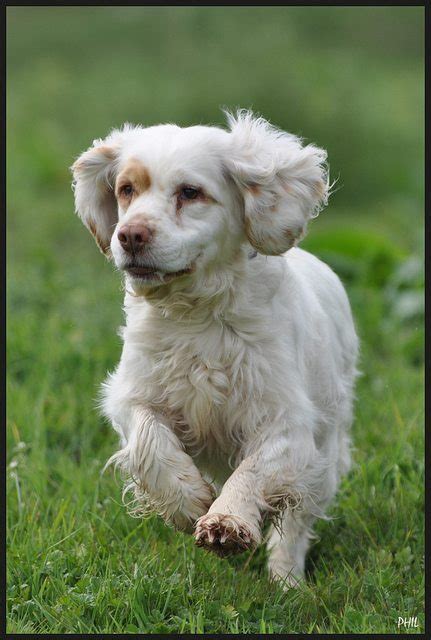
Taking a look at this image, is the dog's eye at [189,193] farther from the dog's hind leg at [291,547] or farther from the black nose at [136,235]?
the dog's hind leg at [291,547]

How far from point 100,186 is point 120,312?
9.23 feet

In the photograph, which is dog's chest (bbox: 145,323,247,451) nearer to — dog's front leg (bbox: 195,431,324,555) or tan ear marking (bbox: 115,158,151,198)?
dog's front leg (bbox: 195,431,324,555)

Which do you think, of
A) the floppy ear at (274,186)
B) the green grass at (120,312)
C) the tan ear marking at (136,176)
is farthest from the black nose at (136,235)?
the green grass at (120,312)

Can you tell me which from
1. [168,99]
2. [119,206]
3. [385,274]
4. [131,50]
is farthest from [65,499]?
[131,50]

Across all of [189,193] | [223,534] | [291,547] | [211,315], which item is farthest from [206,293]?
[291,547]

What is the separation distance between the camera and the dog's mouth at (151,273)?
12.9 ft

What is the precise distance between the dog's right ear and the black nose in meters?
0.57

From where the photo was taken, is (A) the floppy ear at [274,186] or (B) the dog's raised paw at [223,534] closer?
(B) the dog's raised paw at [223,534]

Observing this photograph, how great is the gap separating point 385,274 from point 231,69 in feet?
19.8

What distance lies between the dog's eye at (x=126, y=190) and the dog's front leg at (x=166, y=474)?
0.77m

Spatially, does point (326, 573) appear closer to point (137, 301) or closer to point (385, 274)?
point (137, 301)

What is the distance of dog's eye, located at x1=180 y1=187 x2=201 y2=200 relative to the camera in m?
4.00

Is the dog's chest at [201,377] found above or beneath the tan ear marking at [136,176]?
Result: beneath

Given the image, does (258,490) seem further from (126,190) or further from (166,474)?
(126,190)
